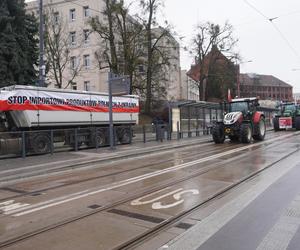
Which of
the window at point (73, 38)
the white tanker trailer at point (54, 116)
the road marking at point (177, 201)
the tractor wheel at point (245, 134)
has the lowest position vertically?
the road marking at point (177, 201)

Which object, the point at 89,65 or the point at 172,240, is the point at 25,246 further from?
the point at 89,65

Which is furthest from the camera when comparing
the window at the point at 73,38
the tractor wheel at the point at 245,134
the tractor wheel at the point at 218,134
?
the window at the point at 73,38

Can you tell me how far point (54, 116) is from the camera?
18906 mm

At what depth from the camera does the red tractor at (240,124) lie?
74.2 feet

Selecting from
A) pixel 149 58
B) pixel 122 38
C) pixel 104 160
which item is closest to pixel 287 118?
pixel 149 58

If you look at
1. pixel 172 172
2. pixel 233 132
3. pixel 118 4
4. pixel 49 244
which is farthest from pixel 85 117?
pixel 118 4

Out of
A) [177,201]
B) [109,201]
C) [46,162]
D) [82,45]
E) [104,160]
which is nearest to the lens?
[177,201]

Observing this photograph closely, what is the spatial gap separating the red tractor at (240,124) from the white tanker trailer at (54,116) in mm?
5361

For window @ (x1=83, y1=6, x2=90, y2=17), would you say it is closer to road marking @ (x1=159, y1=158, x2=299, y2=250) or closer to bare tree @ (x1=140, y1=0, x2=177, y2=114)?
bare tree @ (x1=140, y1=0, x2=177, y2=114)

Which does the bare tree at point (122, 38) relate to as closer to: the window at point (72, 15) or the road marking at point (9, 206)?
the window at point (72, 15)

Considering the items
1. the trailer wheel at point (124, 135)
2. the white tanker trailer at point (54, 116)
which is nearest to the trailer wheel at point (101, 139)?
the white tanker trailer at point (54, 116)

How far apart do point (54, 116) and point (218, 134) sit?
9.34m

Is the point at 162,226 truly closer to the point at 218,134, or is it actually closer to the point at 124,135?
the point at 124,135

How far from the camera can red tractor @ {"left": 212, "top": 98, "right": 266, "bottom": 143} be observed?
22609 millimetres
